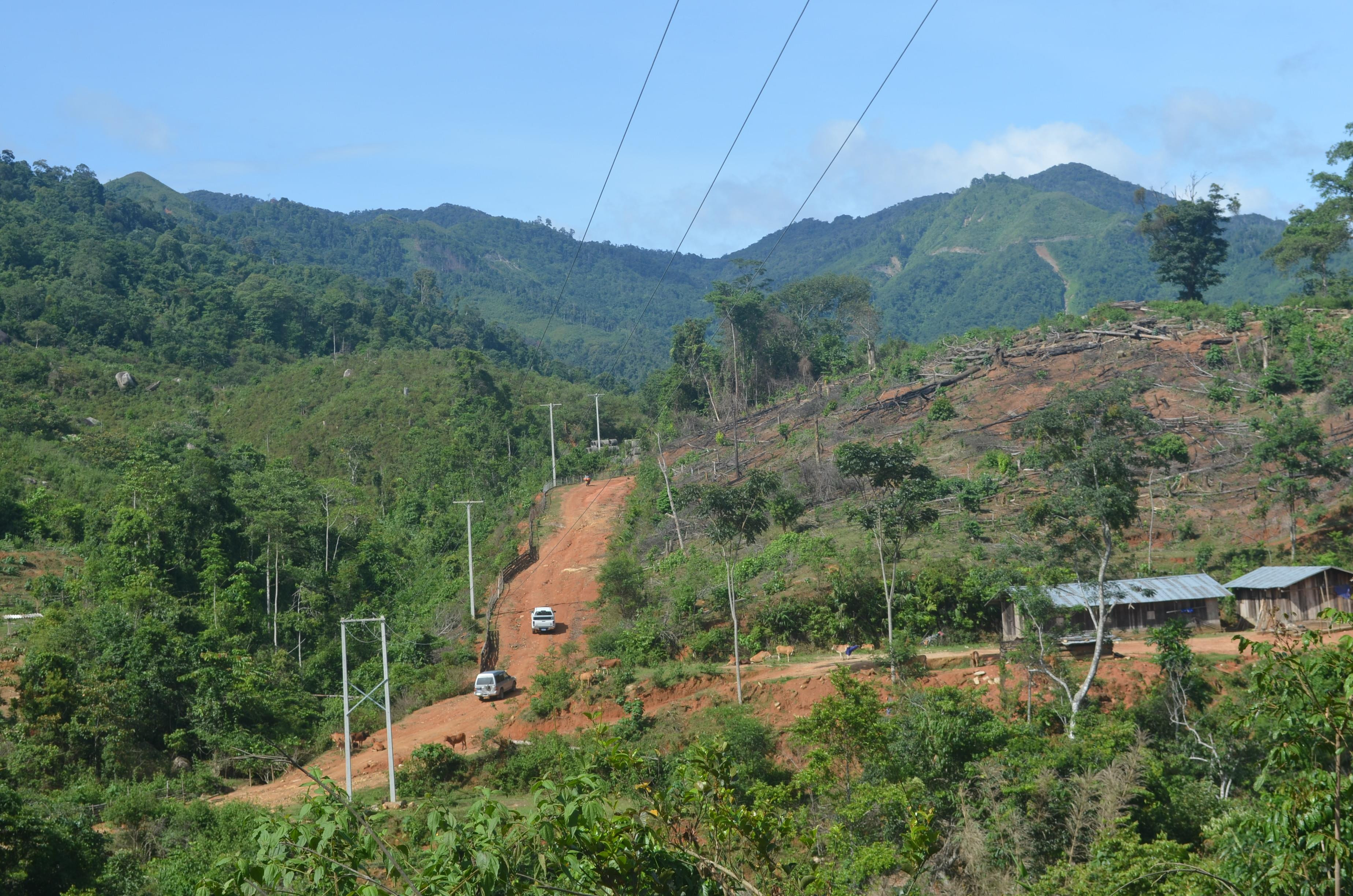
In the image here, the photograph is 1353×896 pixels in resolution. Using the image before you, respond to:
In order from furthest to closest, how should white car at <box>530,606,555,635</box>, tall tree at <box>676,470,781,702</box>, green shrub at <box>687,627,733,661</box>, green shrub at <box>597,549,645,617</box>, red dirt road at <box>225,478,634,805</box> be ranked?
1. white car at <box>530,606,555,635</box>
2. green shrub at <box>597,549,645,617</box>
3. tall tree at <box>676,470,781,702</box>
4. green shrub at <box>687,627,733,661</box>
5. red dirt road at <box>225,478,634,805</box>

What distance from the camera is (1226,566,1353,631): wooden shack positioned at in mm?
26453

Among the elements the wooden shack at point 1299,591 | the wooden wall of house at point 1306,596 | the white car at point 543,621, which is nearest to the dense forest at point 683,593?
the white car at point 543,621

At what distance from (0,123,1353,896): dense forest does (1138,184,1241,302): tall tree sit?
9.1 inches

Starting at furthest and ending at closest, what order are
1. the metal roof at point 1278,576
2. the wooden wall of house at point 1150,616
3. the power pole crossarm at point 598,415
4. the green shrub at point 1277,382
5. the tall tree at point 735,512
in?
the power pole crossarm at point 598,415, the green shrub at point 1277,382, the tall tree at point 735,512, the wooden wall of house at point 1150,616, the metal roof at point 1278,576

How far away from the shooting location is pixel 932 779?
17906mm

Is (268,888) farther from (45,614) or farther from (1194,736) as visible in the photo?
(45,614)

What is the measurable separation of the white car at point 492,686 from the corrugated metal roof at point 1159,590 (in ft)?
51.9

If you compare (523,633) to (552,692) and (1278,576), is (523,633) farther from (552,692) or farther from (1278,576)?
(1278,576)

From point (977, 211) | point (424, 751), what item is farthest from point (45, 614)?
point (977, 211)

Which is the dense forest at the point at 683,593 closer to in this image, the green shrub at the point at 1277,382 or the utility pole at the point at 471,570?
the green shrub at the point at 1277,382

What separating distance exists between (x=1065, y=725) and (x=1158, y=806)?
4.58 metres

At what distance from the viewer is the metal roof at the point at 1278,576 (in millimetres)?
26453

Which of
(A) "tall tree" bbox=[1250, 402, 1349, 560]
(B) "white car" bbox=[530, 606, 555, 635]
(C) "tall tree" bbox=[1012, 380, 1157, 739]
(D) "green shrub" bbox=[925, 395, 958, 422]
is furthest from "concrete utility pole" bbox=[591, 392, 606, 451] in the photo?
(C) "tall tree" bbox=[1012, 380, 1157, 739]

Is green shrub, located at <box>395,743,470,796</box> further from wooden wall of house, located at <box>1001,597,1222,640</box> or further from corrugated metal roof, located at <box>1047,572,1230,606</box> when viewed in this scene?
corrugated metal roof, located at <box>1047,572,1230,606</box>
